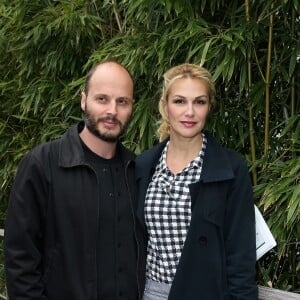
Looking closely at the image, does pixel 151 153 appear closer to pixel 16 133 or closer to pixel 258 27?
pixel 258 27

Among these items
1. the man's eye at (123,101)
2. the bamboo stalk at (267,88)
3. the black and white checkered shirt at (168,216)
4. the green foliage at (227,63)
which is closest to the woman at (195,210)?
the black and white checkered shirt at (168,216)

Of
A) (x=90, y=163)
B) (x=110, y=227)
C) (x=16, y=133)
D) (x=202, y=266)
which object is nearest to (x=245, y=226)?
(x=202, y=266)

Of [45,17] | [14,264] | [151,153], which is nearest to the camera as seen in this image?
[14,264]

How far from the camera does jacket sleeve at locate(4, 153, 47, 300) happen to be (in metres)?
1.72

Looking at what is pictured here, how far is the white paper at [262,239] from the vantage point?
178 cm

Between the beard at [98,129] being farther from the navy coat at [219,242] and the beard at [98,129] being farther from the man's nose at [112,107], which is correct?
the navy coat at [219,242]

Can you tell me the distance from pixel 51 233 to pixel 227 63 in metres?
1.00

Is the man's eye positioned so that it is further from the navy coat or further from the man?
the navy coat

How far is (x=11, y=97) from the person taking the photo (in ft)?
11.5

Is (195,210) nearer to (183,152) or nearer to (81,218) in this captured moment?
(183,152)

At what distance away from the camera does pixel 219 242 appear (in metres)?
1.75

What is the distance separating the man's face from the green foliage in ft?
1.45

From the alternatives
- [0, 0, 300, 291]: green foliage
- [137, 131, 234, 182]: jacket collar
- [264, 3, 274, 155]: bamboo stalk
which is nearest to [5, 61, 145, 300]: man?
[137, 131, 234, 182]: jacket collar

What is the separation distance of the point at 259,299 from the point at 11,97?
224cm
